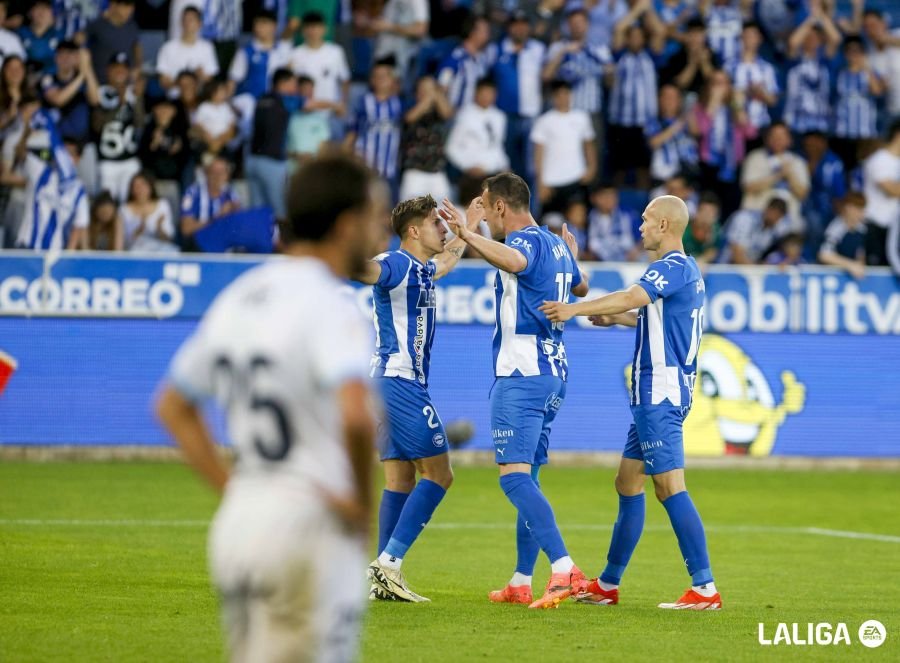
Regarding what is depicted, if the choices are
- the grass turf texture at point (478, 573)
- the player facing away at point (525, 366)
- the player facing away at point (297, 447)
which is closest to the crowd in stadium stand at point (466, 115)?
the grass turf texture at point (478, 573)

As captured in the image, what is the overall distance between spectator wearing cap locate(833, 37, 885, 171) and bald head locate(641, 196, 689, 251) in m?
13.5

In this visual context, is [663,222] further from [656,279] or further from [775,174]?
[775,174]

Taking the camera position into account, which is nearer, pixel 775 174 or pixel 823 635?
pixel 823 635

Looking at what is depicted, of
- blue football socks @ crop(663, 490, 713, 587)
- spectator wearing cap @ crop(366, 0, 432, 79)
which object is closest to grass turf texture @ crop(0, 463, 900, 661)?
blue football socks @ crop(663, 490, 713, 587)

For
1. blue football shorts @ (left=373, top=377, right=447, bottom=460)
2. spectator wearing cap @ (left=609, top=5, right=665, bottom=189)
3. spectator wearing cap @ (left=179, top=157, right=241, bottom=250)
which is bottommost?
blue football shorts @ (left=373, top=377, right=447, bottom=460)

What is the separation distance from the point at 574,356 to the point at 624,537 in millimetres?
9104

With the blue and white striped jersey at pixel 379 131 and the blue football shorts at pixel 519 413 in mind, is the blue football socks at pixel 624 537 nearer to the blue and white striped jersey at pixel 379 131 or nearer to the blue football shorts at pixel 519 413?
the blue football shorts at pixel 519 413

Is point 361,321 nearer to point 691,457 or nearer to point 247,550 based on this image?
point 247,550

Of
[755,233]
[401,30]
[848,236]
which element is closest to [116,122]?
[401,30]

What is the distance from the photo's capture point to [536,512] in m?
8.80

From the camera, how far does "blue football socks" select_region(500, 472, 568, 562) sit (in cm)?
873

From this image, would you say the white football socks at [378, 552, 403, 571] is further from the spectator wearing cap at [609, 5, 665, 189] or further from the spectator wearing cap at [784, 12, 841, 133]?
the spectator wearing cap at [784, 12, 841, 133]

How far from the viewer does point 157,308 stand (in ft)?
57.3

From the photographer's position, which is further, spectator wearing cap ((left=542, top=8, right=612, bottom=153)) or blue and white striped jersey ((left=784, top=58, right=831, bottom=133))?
blue and white striped jersey ((left=784, top=58, right=831, bottom=133))
